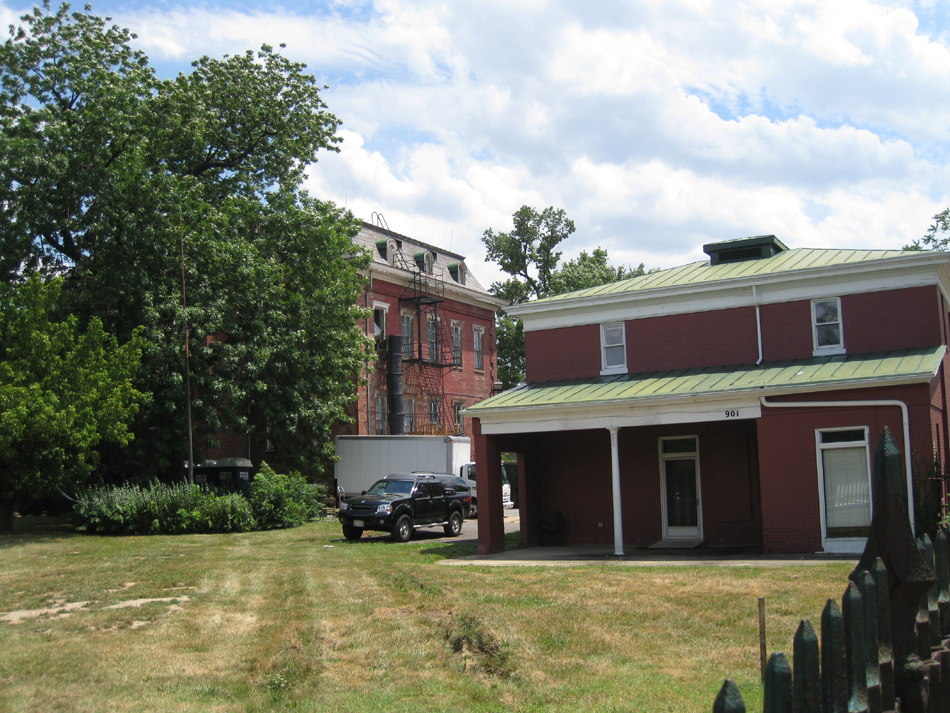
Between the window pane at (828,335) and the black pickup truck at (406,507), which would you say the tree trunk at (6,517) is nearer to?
the black pickup truck at (406,507)

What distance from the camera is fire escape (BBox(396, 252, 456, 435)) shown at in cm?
4200

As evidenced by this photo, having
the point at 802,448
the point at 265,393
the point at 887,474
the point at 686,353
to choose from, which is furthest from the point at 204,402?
the point at 887,474

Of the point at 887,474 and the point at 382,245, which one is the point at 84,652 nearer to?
the point at 887,474

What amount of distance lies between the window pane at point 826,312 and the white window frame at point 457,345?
25.4 m

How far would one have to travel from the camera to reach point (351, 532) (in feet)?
78.8

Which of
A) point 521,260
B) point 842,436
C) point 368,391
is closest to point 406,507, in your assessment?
point 842,436

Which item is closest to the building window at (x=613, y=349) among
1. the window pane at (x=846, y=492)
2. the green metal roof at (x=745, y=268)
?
the green metal roof at (x=745, y=268)

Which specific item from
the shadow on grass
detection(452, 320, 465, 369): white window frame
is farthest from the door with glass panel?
detection(452, 320, 465, 369): white window frame

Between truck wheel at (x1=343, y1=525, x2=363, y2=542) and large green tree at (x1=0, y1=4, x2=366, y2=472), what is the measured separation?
7414mm

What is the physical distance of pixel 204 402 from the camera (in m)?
29.1

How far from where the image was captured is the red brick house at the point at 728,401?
18078 mm

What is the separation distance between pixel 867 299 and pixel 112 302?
70.5 feet

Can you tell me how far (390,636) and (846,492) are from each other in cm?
1171

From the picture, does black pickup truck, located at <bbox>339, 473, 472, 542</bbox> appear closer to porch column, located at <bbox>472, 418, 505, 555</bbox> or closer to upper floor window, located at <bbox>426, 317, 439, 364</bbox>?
porch column, located at <bbox>472, 418, 505, 555</bbox>
